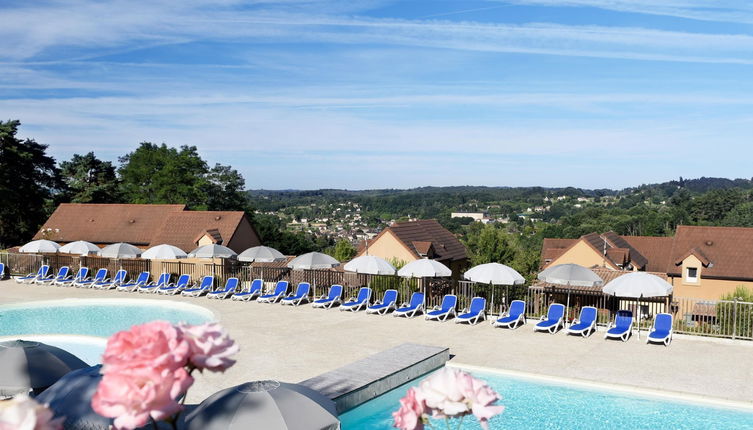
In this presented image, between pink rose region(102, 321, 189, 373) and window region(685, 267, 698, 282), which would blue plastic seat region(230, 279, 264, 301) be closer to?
pink rose region(102, 321, 189, 373)

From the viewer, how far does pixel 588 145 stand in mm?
62219

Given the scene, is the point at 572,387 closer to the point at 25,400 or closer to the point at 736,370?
the point at 736,370

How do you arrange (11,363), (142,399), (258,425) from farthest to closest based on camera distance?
(11,363), (258,425), (142,399)

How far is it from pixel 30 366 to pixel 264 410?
3.68 m

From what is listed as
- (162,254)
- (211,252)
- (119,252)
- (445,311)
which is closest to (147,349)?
(445,311)

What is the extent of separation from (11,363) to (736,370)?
40.4ft

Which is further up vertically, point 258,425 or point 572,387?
point 258,425

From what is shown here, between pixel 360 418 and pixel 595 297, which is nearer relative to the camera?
pixel 360 418

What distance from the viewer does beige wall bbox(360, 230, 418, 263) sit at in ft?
107

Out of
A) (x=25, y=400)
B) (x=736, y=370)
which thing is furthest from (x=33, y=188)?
(x=25, y=400)

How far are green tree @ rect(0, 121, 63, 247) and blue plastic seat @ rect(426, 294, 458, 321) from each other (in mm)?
31420

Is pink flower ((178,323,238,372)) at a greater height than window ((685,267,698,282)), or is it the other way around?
pink flower ((178,323,238,372))

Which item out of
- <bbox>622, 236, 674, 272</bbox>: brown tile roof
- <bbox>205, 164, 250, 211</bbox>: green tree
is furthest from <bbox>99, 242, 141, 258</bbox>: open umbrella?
<bbox>622, 236, 674, 272</bbox>: brown tile roof

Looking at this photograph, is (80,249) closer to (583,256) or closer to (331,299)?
(331,299)
